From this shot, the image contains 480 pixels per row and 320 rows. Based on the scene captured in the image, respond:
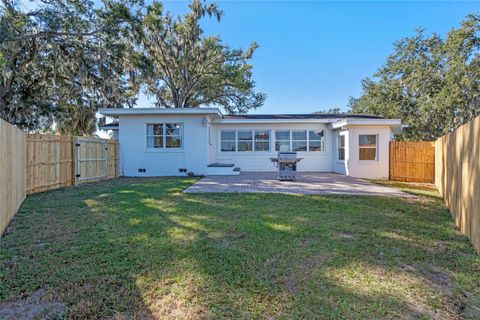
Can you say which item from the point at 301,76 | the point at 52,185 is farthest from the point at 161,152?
the point at 301,76

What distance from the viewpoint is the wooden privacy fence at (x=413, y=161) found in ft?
37.4

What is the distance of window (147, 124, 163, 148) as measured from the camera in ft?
42.0

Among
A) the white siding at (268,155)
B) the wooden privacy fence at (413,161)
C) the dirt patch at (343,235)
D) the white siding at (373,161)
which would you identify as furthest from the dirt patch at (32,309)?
the wooden privacy fence at (413,161)

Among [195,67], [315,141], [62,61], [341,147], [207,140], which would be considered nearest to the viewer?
[207,140]

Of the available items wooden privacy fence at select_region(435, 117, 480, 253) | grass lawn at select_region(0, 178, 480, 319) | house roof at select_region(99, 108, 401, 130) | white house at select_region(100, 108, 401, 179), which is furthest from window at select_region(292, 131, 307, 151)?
wooden privacy fence at select_region(435, 117, 480, 253)

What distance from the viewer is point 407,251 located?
3611mm

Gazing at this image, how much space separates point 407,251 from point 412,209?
2876mm

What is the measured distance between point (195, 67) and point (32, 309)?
20.3m

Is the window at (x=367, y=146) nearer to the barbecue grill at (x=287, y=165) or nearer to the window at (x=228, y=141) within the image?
the barbecue grill at (x=287, y=165)

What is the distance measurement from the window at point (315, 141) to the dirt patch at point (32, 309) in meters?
13.5

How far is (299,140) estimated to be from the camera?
48.0 feet

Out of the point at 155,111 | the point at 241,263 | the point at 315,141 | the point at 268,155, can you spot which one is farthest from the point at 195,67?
the point at 241,263

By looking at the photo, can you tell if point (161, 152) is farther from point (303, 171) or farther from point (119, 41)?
point (303, 171)

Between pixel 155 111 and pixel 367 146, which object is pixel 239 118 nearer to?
pixel 155 111
